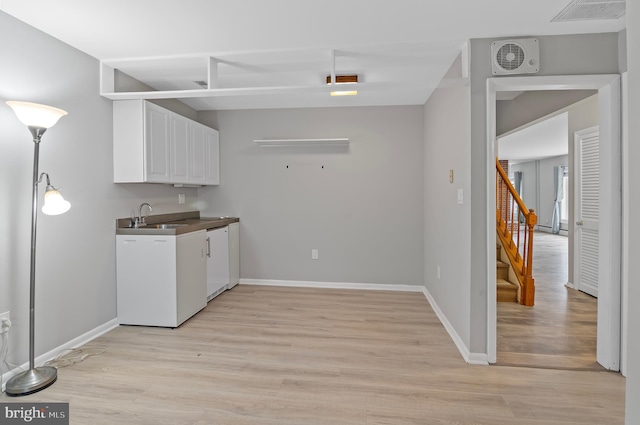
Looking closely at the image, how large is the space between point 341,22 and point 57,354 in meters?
3.17

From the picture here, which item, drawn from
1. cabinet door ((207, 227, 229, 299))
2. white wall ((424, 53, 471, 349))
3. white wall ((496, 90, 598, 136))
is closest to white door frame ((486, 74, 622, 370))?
white wall ((424, 53, 471, 349))

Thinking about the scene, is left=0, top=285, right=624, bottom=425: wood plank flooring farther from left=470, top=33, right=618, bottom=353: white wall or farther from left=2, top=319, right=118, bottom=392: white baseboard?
left=470, top=33, right=618, bottom=353: white wall

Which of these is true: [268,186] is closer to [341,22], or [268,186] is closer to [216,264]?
[216,264]

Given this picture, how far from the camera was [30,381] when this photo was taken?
2004mm

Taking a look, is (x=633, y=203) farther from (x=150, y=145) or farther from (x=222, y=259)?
(x=222, y=259)

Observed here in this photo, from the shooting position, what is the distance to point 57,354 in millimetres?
2416

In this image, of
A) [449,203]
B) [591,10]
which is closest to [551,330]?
[449,203]

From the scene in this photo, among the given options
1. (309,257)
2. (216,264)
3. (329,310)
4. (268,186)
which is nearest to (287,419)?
(329,310)

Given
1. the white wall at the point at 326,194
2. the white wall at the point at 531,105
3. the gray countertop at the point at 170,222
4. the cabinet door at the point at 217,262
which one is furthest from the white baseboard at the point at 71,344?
the white wall at the point at 531,105

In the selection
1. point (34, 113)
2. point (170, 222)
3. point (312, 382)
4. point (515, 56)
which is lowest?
point (312, 382)

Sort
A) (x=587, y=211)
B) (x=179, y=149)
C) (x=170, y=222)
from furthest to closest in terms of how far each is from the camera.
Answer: (x=587, y=211) < (x=170, y=222) < (x=179, y=149)

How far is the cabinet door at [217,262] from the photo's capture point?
144 inches

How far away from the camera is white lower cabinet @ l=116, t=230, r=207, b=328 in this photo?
2.93 m

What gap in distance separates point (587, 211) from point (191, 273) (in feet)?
15.8
